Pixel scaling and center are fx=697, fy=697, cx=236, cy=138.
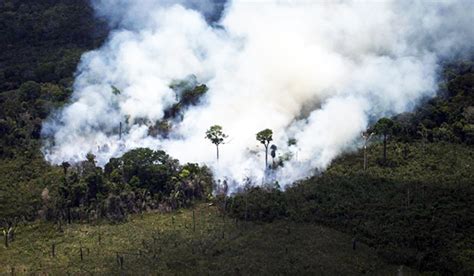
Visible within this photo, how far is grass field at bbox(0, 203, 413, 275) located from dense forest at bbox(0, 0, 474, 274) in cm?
198

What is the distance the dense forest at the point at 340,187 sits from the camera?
2591 inches

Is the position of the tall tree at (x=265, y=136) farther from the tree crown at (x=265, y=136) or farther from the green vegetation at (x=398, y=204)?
the green vegetation at (x=398, y=204)

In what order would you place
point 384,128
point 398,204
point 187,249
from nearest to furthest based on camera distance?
point 187,249 < point 398,204 < point 384,128

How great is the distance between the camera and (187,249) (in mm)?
65250

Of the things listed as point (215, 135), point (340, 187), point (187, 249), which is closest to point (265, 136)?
point (215, 135)

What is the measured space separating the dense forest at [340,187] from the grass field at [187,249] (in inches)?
77.8

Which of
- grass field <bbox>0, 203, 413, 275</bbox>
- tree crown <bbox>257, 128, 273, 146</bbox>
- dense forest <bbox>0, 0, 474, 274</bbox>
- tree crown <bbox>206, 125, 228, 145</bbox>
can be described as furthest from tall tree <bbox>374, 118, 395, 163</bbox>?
grass field <bbox>0, 203, 413, 275</bbox>

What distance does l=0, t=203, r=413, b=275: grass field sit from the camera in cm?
6069

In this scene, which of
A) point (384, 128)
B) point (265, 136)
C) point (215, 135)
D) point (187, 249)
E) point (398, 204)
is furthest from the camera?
point (215, 135)

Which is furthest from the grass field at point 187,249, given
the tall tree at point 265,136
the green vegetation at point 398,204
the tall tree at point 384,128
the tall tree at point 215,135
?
the tall tree at point 384,128

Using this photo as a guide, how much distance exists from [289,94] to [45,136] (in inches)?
1351

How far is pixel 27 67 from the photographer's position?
116 meters

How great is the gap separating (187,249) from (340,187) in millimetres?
19826

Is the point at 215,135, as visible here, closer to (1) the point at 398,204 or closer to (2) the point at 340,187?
(2) the point at 340,187
